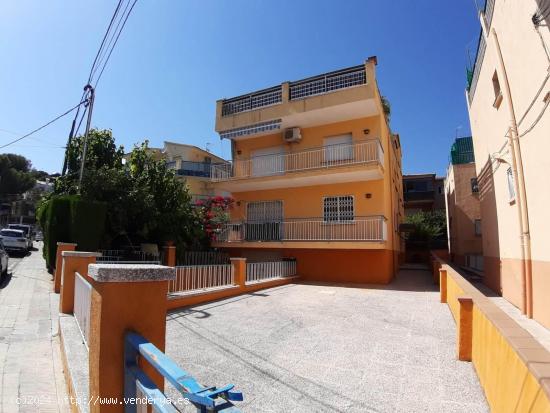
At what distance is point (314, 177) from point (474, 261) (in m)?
9.97

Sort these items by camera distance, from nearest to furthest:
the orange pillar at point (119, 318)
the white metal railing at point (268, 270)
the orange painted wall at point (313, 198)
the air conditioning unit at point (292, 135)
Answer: the orange pillar at point (119, 318), the white metal railing at point (268, 270), the orange painted wall at point (313, 198), the air conditioning unit at point (292, 135)

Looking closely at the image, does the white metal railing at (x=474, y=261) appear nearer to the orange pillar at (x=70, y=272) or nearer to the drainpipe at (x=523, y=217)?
the drainpipe at (x=523, y=217)

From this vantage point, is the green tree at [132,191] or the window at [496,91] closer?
the window at [496,91]

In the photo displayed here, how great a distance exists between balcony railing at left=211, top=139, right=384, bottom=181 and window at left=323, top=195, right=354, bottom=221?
165 cm

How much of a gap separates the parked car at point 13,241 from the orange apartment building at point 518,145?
967 inches

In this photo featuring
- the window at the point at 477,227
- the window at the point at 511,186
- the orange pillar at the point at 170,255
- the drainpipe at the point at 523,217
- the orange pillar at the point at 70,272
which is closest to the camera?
the orange pillar at the point at 70,272

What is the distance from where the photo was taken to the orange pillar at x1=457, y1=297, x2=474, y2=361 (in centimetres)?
523

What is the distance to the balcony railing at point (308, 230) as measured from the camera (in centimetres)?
1438

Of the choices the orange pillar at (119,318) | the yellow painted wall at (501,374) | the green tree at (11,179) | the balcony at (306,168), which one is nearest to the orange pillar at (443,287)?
the balcony at (306,168)

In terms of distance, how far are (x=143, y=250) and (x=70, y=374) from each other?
1087 centimetres

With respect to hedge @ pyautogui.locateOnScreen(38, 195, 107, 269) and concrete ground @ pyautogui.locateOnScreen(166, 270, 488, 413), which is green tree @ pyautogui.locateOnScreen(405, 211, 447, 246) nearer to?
concrete ground @ pyautogui.locateOnScreen(166, 270, 488, 413)

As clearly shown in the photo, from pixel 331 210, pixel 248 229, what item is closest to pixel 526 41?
pixel 331 210

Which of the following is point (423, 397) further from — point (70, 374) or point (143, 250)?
point (143, 250)

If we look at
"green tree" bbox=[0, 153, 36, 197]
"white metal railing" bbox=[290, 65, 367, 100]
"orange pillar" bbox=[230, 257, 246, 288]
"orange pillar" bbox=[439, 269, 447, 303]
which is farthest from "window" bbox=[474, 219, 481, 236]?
"green tree" bbox=[0, 153, 36, 197]
